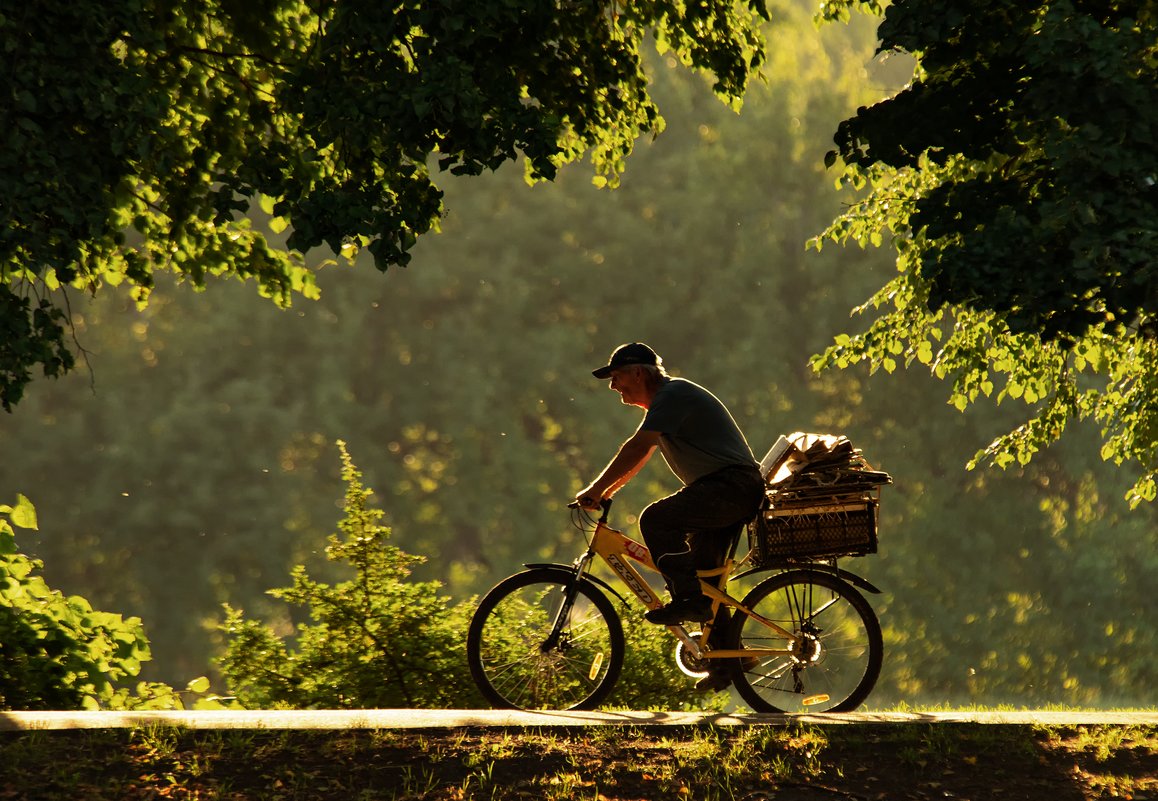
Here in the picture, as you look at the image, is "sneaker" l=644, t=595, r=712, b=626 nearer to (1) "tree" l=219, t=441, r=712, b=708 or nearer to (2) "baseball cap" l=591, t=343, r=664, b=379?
(2) "baseball cap" l=591, t=343, r=664, b=379

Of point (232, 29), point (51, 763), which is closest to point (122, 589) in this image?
point (232, 29)

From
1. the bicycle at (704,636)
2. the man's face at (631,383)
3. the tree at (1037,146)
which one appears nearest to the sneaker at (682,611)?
the bicycle at (704,636)

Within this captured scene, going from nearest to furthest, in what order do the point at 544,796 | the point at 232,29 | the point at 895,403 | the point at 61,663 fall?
the point at 544,796 → the point at 232,29 → the point at 61,663 → the point at 895,403

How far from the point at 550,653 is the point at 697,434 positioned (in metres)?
1.36

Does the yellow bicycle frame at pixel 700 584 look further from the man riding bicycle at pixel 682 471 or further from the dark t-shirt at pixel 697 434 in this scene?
the dark t-shirt at pixel 697 434

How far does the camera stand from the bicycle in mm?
6488

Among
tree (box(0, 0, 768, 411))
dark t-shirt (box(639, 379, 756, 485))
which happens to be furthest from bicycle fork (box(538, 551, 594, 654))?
tree (box(0, 0, 768, 411))

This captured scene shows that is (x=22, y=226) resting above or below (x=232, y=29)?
below

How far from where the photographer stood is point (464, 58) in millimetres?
5715

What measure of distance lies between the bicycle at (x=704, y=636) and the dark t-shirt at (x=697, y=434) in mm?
446

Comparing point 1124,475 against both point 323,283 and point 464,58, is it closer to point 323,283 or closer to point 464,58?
point 323,283

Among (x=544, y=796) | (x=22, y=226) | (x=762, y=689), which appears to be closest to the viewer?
(x=544, y=796)

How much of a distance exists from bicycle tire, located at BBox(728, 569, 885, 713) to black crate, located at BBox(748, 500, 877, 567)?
0.16 meters

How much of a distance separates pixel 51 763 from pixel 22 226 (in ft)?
6.96
